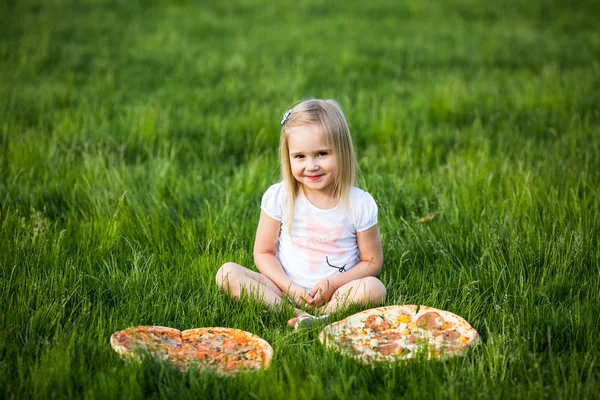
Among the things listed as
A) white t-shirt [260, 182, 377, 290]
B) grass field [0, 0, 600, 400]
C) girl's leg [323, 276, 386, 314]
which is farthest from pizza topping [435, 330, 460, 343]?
white t-shirt [260, 182, 377, 290]

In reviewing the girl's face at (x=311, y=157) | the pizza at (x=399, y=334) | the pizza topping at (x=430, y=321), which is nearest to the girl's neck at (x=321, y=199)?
the girl's face at (x=311, y=157)

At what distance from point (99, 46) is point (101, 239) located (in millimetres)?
5706

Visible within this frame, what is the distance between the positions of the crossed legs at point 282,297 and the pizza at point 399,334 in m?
0.24

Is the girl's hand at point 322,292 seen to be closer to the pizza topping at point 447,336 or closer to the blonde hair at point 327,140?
the blonde hair at point 327,140

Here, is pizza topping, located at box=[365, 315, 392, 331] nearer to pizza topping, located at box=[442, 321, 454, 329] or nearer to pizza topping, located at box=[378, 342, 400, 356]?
pizza topping, located at box=[378, 342, 400, 356]

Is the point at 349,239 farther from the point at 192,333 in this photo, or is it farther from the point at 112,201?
the point at 112,201

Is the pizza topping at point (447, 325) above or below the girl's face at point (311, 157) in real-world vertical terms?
below

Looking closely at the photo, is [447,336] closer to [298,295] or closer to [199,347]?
[298,295]

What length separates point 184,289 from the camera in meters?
3.40

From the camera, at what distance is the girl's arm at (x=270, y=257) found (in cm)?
346

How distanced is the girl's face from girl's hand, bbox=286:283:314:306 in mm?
543

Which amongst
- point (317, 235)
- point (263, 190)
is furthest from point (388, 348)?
point (263, 190)

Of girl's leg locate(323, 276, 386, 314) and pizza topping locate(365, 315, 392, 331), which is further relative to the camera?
girl's leg locate(323, 276, 386, 314)

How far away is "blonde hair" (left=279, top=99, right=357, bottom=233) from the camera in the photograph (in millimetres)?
3332
